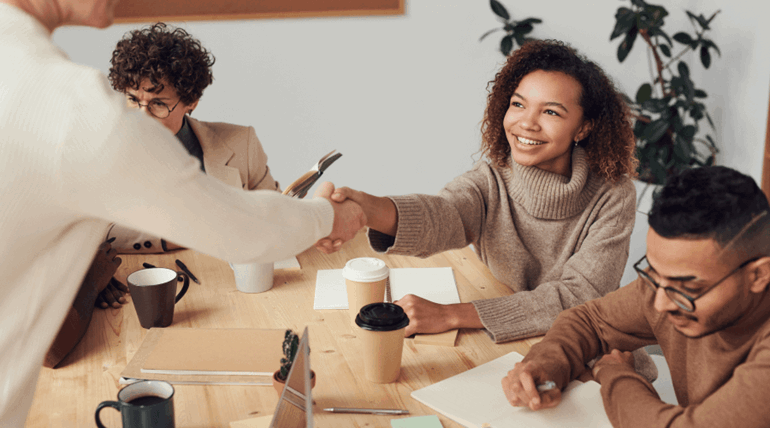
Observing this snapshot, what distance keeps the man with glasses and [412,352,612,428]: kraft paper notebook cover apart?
0.06 feet

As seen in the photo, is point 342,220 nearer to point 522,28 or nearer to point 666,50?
point 522,28

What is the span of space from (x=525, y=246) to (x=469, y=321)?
16.1 inches

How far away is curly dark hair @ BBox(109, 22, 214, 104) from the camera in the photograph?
1.85m

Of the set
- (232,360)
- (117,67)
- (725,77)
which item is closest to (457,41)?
(725,77)

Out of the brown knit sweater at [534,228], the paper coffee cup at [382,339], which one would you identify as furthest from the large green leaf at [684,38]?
the paper coffee cup at [382,339]

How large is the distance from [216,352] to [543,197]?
836mm

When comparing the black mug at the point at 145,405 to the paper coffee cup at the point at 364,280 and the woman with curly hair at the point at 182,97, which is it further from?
the woman with curly hair at the point at 182,97

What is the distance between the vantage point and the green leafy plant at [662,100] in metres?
2.98

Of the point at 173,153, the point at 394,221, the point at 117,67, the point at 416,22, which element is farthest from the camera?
the point at 416,22

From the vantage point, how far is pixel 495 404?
0.99 meters

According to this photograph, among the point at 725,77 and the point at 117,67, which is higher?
the point at 117,67

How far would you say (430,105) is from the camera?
334 cm

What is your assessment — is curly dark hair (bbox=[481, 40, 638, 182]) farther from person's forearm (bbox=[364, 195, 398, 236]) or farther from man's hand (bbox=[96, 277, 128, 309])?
man's hand (bbox=[96, 277, 128, 309])

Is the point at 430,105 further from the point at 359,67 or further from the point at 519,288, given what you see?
the point at 519,288
